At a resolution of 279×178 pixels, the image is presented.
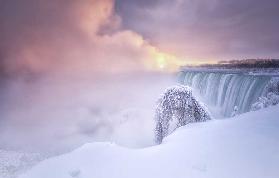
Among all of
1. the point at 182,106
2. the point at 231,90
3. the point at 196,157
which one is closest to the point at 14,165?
the point at 182,106

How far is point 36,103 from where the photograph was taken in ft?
216

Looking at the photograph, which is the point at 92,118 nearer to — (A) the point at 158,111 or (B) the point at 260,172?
(A) the point at 158,111

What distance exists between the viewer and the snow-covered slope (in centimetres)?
705

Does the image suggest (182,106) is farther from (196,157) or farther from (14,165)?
(14,165)

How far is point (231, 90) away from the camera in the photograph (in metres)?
25.3

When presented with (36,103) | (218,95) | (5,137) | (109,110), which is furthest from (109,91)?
(218,95)

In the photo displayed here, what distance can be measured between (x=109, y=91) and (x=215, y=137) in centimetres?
5187

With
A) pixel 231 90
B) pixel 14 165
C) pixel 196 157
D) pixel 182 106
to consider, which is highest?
pixel 231 90

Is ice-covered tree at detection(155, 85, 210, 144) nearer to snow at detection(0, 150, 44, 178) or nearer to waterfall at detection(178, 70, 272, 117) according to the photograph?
waterfall at detection(178, 70, 272, 117)

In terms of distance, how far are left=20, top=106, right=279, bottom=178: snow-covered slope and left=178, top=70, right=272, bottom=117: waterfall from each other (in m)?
12.0

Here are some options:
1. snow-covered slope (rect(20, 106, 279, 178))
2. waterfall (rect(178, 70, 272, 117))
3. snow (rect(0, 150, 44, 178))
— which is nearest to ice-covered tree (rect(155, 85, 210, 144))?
snow-covered slope (rect(20, 106, 279, 178))

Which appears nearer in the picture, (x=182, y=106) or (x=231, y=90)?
(x=182, y=106)

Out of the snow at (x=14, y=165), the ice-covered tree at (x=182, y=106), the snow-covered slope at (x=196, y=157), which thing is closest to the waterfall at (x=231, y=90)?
the ice-covered tree at (x=182, y=106)

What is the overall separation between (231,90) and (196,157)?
61.2ft
